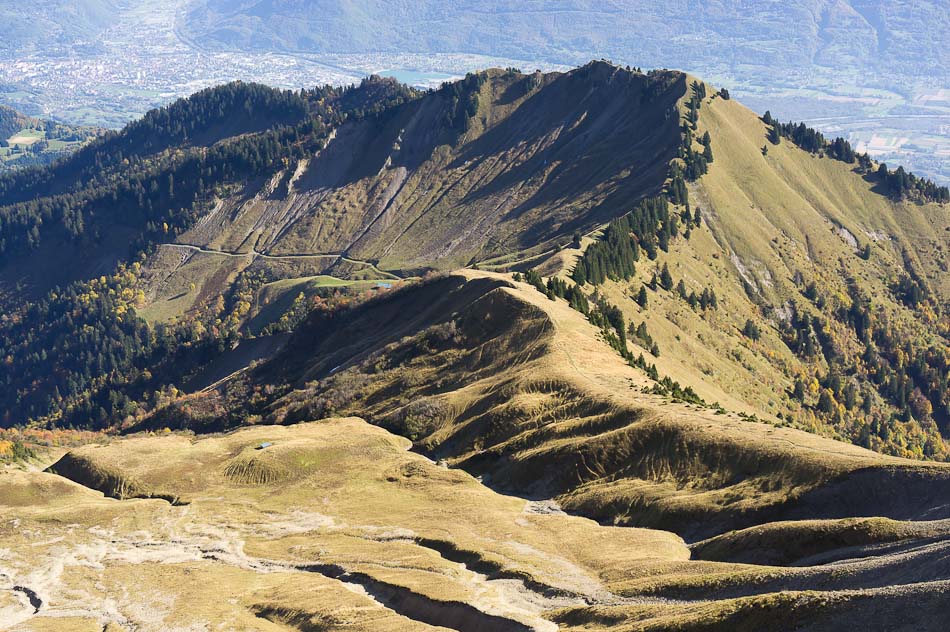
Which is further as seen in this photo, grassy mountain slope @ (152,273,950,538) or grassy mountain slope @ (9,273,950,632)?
grassy mountain slope @ (152,273,950,538)

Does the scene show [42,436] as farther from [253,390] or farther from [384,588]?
[384,588]

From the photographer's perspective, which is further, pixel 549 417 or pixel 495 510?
pixel 549 417

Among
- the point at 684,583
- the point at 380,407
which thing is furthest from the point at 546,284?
the point at 684,583

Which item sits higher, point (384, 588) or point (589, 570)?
point (589, 570)

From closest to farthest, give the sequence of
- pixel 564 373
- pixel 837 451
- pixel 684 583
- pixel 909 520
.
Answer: pixel 684 583
pixel 909 520
pixel 837 451
pixel 564 373

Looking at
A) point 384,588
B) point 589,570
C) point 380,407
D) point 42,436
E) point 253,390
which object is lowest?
point 42,436

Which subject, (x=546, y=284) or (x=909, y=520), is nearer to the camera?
(x=909, y=520)

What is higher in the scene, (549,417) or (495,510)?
(549,417)

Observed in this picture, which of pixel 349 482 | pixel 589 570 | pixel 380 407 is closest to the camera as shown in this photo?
pixel 589 570

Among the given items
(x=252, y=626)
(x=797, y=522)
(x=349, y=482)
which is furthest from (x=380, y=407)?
(x=797, y=522)

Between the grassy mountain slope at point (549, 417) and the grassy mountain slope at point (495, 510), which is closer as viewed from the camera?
the grassy mountain slope at point (495, 510)
